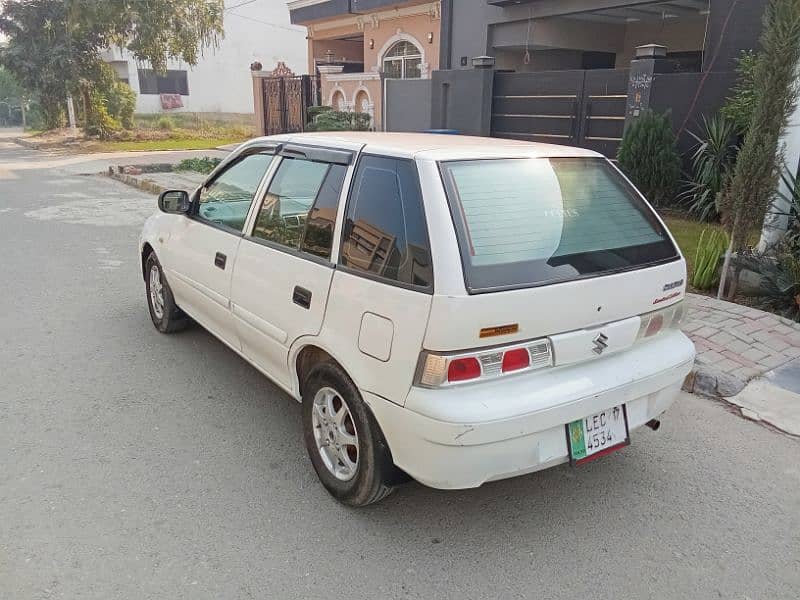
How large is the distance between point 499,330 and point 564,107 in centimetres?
1004

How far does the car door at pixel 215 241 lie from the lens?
391 cm

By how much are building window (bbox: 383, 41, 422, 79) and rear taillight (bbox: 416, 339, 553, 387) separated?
1563 cm

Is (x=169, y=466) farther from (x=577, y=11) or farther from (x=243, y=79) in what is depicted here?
(x=243, y=79)

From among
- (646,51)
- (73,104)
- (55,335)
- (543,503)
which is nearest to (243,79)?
(73,104)

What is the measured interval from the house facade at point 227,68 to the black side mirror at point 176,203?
35.4 metres

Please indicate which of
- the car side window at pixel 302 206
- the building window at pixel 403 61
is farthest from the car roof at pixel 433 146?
the building window at pixel 403 61

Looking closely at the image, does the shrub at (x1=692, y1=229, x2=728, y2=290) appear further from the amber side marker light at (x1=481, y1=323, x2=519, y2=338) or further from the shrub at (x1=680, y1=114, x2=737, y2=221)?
the amber side marker light at (x1=481, y1=323, x2=519, y2=338)

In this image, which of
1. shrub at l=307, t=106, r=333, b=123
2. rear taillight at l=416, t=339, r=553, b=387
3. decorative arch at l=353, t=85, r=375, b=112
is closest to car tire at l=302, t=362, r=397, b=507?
rear taillight at l=416, t=339, r=553, b=387

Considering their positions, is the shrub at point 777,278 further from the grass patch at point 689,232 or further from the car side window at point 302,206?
the car side window at point 302,206

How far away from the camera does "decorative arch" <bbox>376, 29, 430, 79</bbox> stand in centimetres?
1688

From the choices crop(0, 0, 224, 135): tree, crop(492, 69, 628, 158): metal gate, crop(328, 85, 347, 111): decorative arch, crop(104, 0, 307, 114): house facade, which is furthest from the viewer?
crop(104, 0, 307, 114): house facade

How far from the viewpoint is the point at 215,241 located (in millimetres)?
4062

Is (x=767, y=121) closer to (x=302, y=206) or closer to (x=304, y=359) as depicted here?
(x=302, y=206)

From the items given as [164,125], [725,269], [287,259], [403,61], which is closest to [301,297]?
[287,259]
